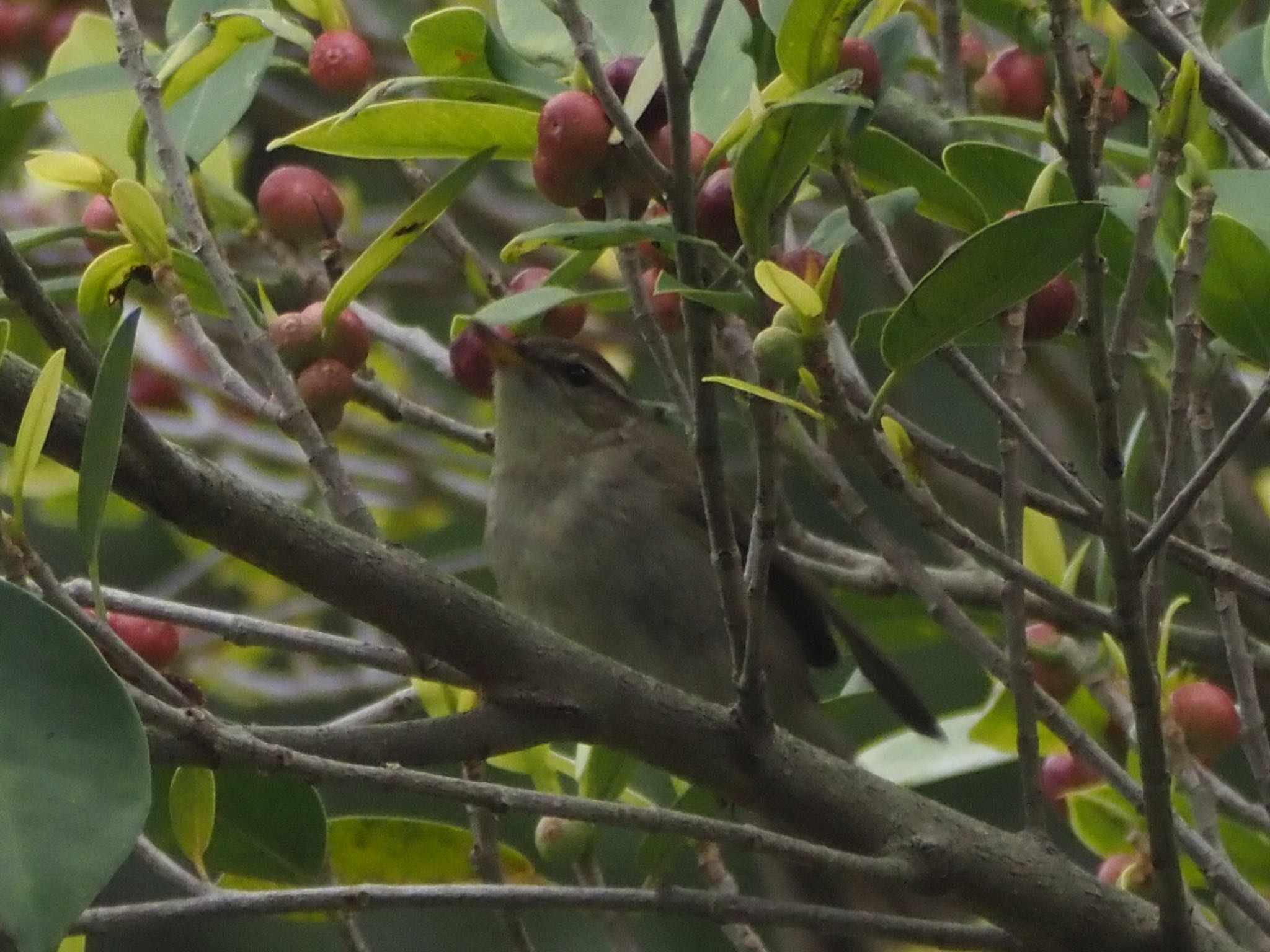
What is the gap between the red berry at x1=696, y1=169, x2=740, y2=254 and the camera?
1674mm

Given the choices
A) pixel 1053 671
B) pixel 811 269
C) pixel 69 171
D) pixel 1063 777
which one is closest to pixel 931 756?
pixel 1063 777

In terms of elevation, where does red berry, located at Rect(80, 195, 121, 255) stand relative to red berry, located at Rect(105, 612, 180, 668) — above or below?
above

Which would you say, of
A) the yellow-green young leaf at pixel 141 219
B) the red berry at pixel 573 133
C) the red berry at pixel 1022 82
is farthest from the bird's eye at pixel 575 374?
the red berry at pixel 573 133

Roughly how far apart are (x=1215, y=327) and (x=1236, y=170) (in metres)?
0.19

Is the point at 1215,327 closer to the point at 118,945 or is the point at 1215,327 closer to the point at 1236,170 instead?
the point at 1236,170

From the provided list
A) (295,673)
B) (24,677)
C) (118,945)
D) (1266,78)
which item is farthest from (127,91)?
(118,945)

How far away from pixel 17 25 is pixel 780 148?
9.63 feet

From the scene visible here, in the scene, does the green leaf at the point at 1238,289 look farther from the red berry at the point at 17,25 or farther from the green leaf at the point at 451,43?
the red berry at the point at 17,25

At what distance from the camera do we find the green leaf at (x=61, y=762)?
1.29 metres

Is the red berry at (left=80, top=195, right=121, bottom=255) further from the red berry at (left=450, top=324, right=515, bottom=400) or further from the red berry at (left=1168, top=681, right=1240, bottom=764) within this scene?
the red berry at (left=1168, top=681, right=1240, bottom=764)

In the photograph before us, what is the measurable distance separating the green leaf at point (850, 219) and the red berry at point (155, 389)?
6.05 feet

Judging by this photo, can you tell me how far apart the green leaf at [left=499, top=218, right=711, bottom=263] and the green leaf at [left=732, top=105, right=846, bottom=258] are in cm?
8

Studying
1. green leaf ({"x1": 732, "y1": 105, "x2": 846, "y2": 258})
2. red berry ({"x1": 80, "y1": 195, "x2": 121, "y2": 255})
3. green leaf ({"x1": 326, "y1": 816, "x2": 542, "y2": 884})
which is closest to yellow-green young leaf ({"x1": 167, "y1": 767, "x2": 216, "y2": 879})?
green leaf ({"x1": 326, "y1": 816, "x2": 542, "y2": 884})

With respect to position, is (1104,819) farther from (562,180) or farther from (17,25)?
(17,25)
